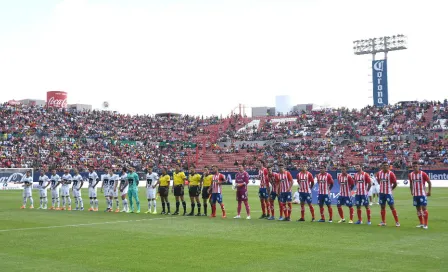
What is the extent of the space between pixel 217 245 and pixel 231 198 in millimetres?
21921

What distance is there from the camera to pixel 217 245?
13664 mm

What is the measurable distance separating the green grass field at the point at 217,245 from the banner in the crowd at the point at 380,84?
53163 millimetres

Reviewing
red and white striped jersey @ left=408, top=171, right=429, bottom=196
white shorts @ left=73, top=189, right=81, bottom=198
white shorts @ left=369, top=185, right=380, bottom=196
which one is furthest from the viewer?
white shorts @ left=369, top=185, right=380, bottom=196

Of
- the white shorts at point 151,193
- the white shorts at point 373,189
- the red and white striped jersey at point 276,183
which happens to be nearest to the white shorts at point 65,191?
the white shorts at point 151,193

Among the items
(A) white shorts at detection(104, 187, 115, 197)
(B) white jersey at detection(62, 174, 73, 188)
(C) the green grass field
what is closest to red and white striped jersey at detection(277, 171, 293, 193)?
(C) the green grass field

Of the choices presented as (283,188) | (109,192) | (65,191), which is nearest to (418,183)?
(283,188)

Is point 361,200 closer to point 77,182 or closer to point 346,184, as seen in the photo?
point 346,184

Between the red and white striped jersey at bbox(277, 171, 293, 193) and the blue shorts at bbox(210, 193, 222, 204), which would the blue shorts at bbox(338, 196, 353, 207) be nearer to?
the red and white striped jersey at bbox(277, 171, 293, 193)

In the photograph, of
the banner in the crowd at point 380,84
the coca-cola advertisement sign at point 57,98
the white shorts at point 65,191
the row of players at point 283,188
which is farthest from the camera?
the coca-cola advertisement sign at point 57,98

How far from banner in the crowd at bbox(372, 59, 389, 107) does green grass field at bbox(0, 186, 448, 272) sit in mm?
53163

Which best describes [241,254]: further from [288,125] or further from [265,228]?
[288,125]

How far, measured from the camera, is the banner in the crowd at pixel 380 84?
235ft

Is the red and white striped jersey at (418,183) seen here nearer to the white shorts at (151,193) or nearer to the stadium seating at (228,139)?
the white shorts at (151,193)

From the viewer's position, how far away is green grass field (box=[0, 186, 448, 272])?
10945mm
